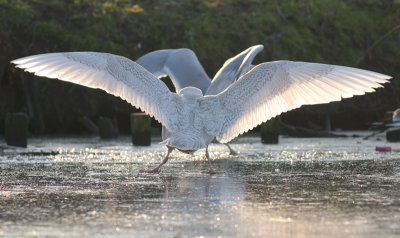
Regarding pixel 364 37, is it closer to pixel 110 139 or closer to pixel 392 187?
pixel 110 139

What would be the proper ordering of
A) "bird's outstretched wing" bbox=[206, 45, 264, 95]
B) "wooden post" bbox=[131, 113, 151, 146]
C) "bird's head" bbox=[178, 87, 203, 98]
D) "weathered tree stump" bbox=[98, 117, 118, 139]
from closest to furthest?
"bird's head" bbox=[178, 87, 203, 98] → "bird's outstretched wing" bbox=[206, 45, 264, 95] → "wooden post" bbox=[131, 113, 151, 146] → "weathered tree stump" bbox=[98, 117, 118, 139]

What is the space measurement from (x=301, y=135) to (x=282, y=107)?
8.04 metres

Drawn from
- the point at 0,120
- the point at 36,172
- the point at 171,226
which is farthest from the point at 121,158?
the point at 0,120

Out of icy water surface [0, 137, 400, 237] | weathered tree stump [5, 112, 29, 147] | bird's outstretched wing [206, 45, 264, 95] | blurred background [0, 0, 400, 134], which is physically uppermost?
blurred background [0, 0, 400, 134]

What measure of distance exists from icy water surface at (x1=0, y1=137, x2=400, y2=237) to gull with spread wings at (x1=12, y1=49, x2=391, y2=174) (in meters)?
0.61

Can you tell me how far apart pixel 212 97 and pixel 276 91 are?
2.59 ft

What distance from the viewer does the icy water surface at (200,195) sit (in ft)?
15.6

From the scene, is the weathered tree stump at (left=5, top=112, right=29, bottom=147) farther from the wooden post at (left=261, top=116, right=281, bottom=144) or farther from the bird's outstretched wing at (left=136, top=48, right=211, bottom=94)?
the wooden post at (left=261, top=116, right=281, bottom=144)

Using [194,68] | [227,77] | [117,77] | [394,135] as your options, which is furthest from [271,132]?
[117,77]

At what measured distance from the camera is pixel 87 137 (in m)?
16.4

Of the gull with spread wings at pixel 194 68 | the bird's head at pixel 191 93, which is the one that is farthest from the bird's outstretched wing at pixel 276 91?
the gull with spread wings at pixel 194 68

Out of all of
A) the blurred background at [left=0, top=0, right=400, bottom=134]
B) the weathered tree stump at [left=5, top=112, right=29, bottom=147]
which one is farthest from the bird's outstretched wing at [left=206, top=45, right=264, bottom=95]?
the blurred background at [left=0, top=0, right=400, bottom=134]

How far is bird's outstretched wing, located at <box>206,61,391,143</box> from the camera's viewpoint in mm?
8258

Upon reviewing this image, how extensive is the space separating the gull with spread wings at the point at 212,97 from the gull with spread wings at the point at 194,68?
167 centimetres
